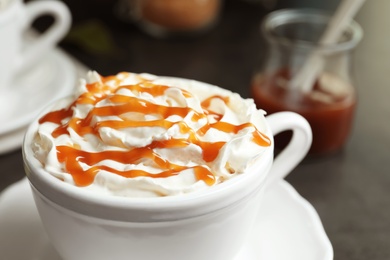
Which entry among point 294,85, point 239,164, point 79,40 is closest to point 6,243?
point 239,164

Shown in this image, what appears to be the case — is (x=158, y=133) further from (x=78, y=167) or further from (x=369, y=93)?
(x=369, y=93)

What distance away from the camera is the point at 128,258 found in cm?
64

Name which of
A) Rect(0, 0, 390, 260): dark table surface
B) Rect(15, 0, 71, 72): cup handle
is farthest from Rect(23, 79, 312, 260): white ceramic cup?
Rect(15, 0, 71, 72): cup handle

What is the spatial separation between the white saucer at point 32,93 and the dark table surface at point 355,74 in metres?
0.04

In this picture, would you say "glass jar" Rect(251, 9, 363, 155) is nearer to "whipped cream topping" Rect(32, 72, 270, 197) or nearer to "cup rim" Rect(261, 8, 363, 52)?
"cup rim" Rect(261, 8, 363, 52)

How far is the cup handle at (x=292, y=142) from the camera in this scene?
29.5 inches

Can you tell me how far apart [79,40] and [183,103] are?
28.3 inches

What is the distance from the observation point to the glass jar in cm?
104

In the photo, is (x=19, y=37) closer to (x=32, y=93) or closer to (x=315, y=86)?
(x=32, y=93)

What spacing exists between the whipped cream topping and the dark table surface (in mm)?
266

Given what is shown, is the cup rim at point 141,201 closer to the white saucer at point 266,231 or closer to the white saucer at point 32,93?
the white saucer at point 266,231

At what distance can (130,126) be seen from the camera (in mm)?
663

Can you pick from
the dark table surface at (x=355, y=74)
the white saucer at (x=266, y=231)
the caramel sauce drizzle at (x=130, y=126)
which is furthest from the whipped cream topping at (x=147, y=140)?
the dark table surface at (x=355, y=74)

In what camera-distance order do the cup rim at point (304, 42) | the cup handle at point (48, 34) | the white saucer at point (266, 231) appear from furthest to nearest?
the cup handle at point (48, 34)
the cup rim at point (304, 42)
the white saucer at point (266, 231)
